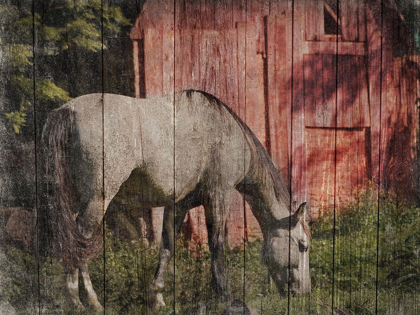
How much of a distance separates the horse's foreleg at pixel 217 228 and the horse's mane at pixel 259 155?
263 millimetres

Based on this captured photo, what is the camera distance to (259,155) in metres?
3.45

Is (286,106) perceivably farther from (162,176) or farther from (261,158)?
(162,176)

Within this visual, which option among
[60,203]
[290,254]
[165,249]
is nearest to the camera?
[60,203]

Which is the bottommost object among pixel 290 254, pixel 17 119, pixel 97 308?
pixel 97 308

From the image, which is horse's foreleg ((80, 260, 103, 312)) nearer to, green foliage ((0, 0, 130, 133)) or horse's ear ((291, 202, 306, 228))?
green foliage ((0, 0, 130, 133))

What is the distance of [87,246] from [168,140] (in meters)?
0.74

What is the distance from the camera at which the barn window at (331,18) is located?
3463 mm

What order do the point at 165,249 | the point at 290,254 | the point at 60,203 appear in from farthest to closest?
the point at 290,254
the point at 165,249
the point at 60,203

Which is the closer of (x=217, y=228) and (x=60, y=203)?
(x=60, y=203)

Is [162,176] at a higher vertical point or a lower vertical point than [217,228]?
higher

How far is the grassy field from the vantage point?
11.0ft

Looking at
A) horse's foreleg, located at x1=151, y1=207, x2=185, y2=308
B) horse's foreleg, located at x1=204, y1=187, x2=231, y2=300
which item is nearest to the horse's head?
horse's foreleg, located at x1=204, y1=187, x2=231, y2=300

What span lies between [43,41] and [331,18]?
1.64m

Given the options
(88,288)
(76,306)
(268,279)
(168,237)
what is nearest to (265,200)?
(268,279)
